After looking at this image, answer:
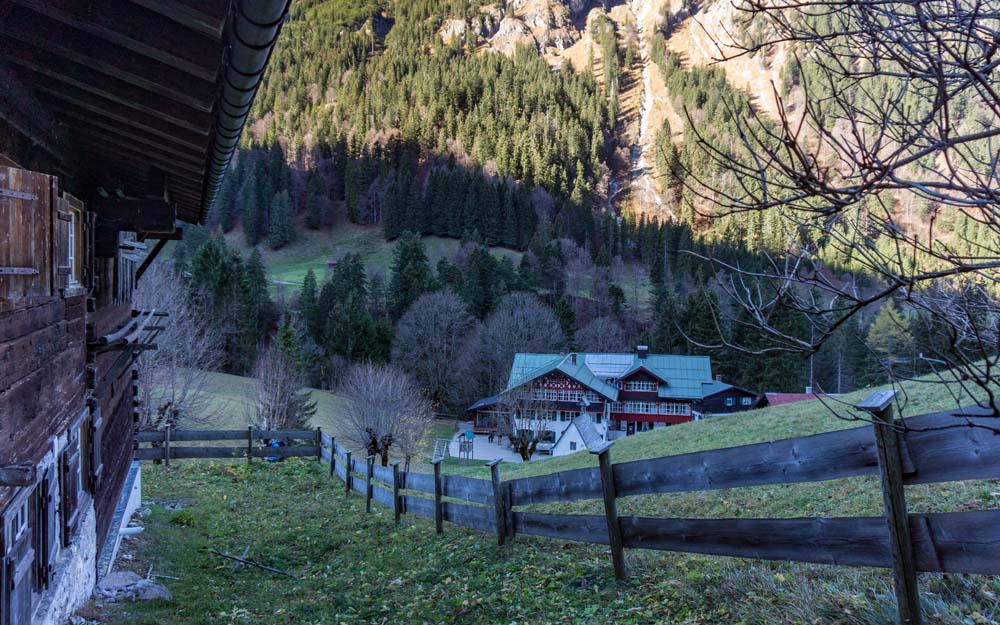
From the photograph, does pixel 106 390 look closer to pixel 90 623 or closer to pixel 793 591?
pixel 90 623

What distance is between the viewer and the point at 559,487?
6.29 metres

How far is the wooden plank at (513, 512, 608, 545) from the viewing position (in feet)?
18.8

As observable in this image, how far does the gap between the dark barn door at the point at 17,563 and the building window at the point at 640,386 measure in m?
42.7

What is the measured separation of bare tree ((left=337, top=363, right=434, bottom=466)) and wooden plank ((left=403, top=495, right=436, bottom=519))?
59.2 feet

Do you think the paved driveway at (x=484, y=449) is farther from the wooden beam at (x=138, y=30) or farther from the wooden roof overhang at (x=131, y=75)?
the wooden beam at (x=138, y=30)

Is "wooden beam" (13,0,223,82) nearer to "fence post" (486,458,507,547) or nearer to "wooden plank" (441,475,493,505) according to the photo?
"fence post" (486,458,507,547)

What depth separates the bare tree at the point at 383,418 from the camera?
1134 inches

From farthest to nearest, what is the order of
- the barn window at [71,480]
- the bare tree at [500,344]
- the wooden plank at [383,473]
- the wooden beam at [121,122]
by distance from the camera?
the bare tree at [500,344]
the wooden plank at [383,473]
the barn window at [71,480]
the wooden beam at [121,122]

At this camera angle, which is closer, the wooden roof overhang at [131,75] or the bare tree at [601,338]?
the wooden roof overhang at [131,75]

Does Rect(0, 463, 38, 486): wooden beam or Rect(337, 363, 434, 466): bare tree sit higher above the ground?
Rect(0, 463, 38, 486): wooden beam

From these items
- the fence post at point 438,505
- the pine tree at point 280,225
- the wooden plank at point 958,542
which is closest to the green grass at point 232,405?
the fence post at point 438,505

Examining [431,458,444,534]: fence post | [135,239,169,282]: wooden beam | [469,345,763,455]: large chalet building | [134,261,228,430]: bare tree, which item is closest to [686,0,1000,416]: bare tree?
[431,458,444,534]: fence post

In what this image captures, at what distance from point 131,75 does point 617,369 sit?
44.0m

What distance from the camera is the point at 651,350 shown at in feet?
181
